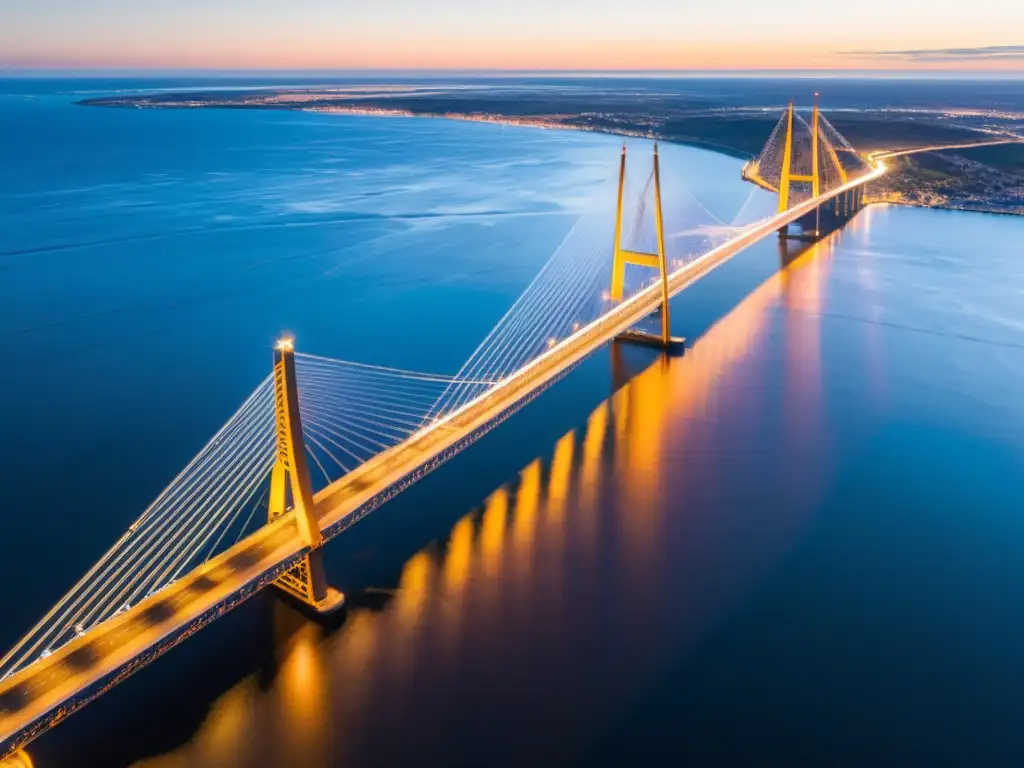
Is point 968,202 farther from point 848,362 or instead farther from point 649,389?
point 649,389

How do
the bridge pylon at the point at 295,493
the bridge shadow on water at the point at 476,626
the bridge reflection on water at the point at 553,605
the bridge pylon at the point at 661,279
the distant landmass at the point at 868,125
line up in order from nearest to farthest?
the bridge shadow on water at the point at 476,626 → the bridge reflection on water at the point at 553,605 → the bridge pylon at the point at 295,493 → the bridge pylon at the point at 661,279 → the distant landmass at the point at 868,125

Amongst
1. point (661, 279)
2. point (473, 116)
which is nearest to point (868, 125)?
point (473, 116)

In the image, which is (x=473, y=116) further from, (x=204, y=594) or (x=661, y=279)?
(x=204, y=594)

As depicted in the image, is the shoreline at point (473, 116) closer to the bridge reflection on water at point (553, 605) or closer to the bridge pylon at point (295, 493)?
the bridge reflection on water at point (553, 605)

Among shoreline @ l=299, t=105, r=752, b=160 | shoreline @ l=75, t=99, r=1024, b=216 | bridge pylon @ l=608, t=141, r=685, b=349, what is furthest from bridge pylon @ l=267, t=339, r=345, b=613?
shoreline @ l=299, t=105, r=752, b=160

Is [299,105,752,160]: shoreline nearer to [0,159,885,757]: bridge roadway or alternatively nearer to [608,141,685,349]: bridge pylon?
[608,141,685,349]: bridge pylon

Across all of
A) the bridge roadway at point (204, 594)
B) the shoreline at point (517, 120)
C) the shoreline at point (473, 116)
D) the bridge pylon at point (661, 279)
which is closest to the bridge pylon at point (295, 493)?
the bridge roadway at point (204, 594)
